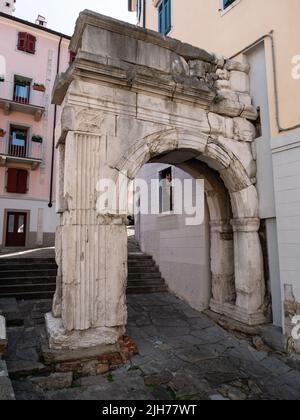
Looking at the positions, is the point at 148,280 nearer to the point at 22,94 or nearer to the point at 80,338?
the point at 80,338

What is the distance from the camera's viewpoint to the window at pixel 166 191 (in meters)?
6.85

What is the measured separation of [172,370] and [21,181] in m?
11.9

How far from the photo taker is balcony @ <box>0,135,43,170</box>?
41.5 feet

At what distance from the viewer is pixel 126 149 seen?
373cm

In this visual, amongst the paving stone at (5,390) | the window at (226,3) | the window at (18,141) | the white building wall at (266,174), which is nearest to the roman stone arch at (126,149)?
the white building wall at (266,174)

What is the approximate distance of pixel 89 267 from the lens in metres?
3.36

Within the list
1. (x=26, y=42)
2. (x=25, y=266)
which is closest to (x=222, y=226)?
(x=25, y=266)

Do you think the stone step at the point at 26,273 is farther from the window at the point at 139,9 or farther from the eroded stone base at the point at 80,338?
the window at the point at 139,9

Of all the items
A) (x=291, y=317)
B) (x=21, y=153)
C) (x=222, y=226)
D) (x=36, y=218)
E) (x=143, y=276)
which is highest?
(x=21, y=153)

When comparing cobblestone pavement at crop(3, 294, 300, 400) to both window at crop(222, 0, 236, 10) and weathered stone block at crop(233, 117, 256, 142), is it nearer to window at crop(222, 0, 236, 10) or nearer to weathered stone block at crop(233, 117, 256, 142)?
weathered stone block at crop(233, 117, 256, 142)

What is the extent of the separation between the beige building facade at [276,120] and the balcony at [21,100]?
10.3 meters

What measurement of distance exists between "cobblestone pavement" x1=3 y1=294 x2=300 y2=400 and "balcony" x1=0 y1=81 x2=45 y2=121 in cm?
1081

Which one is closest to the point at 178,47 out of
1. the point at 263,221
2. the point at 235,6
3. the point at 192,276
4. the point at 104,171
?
the point at 235,6

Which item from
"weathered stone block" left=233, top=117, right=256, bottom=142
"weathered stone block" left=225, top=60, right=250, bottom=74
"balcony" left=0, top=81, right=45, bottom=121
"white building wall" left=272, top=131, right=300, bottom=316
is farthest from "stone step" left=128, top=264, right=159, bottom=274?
"balcony" left=0, top=81, right=45, bottom=121
